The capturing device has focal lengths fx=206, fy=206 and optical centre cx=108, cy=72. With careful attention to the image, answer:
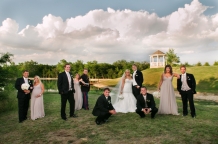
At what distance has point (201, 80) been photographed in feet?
105

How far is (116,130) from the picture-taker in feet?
21.8

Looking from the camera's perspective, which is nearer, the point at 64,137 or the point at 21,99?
the point at 64,137

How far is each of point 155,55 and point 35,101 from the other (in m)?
46.9

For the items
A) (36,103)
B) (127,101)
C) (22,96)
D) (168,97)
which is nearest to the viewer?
(22,96)

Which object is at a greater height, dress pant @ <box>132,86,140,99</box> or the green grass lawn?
dress pant @ <box>132,86,140,99</box>

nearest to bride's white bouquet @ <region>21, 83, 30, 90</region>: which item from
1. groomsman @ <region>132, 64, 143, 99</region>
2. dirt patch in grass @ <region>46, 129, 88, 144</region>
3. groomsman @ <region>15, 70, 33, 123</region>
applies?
groomsman @ <region>15, 70, 33, 123</region>

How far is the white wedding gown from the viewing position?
9535 millimetres

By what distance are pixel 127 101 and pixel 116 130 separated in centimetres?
319

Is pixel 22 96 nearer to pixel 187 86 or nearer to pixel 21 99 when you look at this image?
pixel 21 99

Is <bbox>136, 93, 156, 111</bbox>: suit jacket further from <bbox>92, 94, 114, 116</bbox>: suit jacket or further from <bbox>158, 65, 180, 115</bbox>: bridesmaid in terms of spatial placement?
<bbox>92, 94, 114, 116</bbox>: suit jacket

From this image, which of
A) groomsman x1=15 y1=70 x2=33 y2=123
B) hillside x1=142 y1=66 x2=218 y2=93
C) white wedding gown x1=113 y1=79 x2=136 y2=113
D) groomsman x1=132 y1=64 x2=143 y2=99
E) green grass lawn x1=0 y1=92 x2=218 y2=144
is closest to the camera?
green grass lawn x1=0 y1=92 x2=218 y2=144

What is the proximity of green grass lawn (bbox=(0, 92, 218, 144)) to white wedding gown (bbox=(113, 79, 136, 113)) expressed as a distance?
880 mm

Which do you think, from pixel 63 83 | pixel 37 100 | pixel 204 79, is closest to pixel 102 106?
pixel 63 83

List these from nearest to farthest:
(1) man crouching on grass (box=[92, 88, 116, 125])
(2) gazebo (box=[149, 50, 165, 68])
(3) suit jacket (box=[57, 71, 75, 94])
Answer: (1) man crouching on grass (box=[92, 88, 116, 125]) → (3) suit jacket (box=[57, 71, 75, 94]) → (2) gazebo (box=[149, 50, 165, 68])
